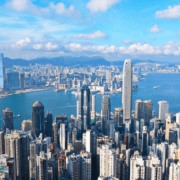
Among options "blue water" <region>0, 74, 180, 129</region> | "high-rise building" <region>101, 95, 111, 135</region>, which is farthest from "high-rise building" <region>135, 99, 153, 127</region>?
"blue water" <region>0, 74, 180, 129</region>

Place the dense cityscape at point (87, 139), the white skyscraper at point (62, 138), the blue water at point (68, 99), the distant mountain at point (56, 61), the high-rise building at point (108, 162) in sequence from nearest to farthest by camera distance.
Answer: the dense cityscape at point (87, 139) → the high-rise building at point (108, 162) → the white skyscraper at point (62, 138) → the blue water at point (68, 99) → the distant mountain at point (56, 61)

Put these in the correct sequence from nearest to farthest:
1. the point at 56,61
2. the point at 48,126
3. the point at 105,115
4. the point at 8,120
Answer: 1. the point at 48,126
2. the point at 8,120
3. the point at 105,115
4. the point at 56,61

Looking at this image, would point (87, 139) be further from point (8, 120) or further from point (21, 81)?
point (21, 81)

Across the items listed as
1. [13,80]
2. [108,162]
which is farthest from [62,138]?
[13,80]

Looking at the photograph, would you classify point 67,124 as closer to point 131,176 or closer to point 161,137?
point 161,137

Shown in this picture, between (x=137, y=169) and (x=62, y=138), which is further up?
(x=137, y=169)

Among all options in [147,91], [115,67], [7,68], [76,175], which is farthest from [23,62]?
[76,175]

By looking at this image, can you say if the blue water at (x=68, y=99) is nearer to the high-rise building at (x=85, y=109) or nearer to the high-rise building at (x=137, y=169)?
the high-rise building at (x=85, y=109)

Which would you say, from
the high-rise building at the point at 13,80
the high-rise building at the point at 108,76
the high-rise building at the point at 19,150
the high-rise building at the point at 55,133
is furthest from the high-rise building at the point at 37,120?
the high-rise building at the point at 108,76
